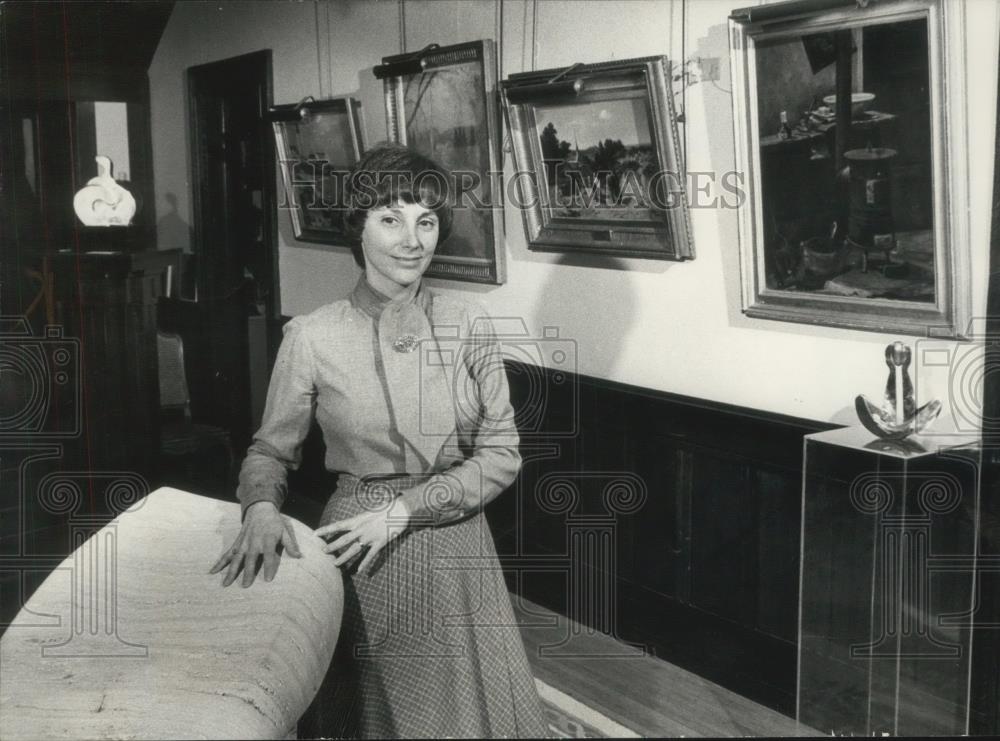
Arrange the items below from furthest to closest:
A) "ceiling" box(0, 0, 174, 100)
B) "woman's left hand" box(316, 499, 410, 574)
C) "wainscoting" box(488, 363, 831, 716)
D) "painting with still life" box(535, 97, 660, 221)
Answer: "ceiling" box(0, 0, 174, 100) < "painting with still life" box(535, 97, 660, 221) < "wainscoting" box(488, 363, 831, 716) < "woman's left hand" box(316, 499, 410, 574)

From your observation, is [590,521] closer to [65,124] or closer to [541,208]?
[541,208]

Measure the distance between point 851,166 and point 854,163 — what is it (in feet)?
0.04

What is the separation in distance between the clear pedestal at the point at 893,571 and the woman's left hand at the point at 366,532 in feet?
4.67

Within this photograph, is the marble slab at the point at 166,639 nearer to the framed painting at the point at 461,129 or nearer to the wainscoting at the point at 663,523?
the wainscoting at the point at 663,523

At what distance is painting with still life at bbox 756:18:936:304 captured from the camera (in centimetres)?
269

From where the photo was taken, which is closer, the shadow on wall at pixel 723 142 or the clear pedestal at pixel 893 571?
the clear pedestal at pixel 893 571

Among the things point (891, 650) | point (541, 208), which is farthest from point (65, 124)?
point (891, 650)

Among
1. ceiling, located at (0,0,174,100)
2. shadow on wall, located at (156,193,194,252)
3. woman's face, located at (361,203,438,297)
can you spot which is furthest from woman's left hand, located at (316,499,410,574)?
ceiling, located at (0,0,174,100)

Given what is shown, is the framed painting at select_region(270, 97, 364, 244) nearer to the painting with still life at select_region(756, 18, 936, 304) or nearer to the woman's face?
the painting with still life at select_region(756, 18, 936, 304)

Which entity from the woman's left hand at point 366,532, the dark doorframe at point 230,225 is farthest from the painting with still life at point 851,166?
the dark doorframe at point 230,225

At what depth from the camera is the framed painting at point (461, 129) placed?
4082 mm

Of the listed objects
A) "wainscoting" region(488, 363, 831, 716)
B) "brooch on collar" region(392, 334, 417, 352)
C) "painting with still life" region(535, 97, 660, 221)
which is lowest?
"wainscoting" region(488, 363, 831, 716)

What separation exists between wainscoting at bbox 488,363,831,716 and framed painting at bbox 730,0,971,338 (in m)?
0.47

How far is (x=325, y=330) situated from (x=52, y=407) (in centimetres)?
398
